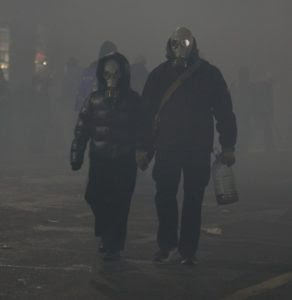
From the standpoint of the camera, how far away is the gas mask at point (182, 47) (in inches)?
328

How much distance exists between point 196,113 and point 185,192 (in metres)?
0.66

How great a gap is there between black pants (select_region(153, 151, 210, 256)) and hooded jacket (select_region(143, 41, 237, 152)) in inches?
3.9

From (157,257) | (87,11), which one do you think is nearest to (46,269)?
(157,257)

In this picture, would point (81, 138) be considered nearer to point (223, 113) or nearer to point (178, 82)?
point (178, 82)

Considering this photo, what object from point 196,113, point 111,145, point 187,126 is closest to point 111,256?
point 111,145

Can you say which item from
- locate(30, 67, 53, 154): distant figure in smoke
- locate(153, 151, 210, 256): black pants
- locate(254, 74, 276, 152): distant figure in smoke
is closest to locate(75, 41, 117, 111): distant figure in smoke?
locate(153, 151, 210, 256): black pants

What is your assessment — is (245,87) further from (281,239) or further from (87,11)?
(281,239)

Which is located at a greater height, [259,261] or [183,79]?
[183,79]

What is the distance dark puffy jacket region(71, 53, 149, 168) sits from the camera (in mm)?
8367

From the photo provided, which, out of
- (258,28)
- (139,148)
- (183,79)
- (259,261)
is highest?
(258,28)

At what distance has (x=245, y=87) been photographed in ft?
73.8

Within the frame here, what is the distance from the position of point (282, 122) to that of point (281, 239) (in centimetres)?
2284

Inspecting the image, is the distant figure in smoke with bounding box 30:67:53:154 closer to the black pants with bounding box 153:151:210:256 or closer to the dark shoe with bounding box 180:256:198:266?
the black pants with bounding box 153:151:210:256

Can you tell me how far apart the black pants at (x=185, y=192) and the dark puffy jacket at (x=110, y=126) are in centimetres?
29
